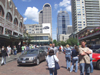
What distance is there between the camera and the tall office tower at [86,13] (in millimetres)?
98125

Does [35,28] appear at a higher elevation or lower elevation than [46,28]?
higher

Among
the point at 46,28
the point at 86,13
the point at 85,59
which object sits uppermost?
the point at 86,13

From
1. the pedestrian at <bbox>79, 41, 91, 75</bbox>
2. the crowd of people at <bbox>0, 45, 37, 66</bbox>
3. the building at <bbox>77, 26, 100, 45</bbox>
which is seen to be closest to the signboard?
the building at <bbox>77, 26, 100, 45</bbox>

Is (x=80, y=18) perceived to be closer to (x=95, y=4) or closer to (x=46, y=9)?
(x=95, y=4)

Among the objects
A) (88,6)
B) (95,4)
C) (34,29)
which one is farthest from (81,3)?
(34,29)

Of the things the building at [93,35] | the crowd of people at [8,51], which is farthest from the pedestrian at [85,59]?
the building at [93,35]

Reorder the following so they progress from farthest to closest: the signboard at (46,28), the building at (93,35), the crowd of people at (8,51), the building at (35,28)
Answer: the building at (35,28), the signboard at (46,28), the building at (93,35), the crowd of people at (8,51)

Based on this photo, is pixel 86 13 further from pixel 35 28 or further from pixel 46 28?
pixel 35 28

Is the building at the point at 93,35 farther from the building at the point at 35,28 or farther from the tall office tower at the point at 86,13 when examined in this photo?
the building at the point at 35,28

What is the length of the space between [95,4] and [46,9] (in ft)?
323

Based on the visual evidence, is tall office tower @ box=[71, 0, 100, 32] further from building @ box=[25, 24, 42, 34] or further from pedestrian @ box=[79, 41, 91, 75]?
pedestrian @ box=[79, 41, 91, 75]

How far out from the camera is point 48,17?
609ft

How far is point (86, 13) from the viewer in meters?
99.4

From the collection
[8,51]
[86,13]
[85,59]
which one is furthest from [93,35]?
[86,13]
